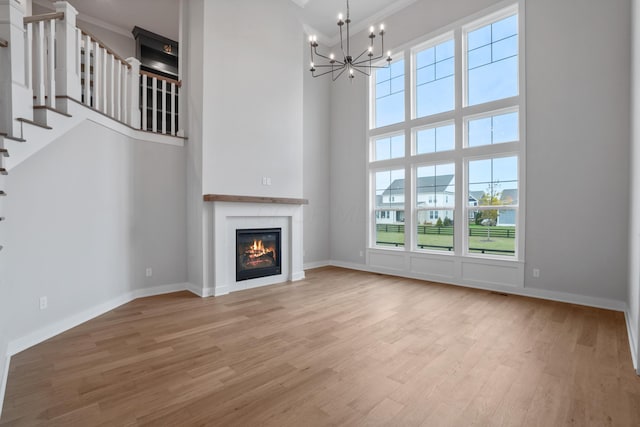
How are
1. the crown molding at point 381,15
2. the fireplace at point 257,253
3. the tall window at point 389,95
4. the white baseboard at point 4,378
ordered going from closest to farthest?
the white baseboard at point 4,378 → the fireplace at point 257,253 → the crown molding at point 381,15 → the tall window at point 389,95

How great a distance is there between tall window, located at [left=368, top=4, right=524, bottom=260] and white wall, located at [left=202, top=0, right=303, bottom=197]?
6.17 ft

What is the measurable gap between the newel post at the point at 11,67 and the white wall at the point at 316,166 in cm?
455

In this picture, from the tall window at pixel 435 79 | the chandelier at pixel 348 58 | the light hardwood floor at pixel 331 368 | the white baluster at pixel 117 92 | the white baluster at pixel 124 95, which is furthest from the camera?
the tall window at pixel 435 79

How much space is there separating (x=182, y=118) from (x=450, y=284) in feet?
17.0

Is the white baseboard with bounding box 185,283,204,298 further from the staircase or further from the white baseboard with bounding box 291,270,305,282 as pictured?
the staircase

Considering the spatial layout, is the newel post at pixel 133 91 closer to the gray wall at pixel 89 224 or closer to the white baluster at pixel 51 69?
the gray wall at pixel 89 224

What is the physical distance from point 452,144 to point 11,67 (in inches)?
218

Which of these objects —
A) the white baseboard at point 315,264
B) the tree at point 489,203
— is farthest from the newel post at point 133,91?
A: the tree at point 489,203

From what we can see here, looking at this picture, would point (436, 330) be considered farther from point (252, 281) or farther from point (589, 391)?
point (252, 281)

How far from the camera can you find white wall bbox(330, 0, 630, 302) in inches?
144

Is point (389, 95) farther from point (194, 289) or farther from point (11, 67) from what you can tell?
point (11, 67)

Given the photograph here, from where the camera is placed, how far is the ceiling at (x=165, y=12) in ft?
17.5

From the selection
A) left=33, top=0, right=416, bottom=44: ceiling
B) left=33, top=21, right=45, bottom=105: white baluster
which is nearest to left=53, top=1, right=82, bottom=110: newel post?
left=33, top=21, right=45, bottom=105: white baluster

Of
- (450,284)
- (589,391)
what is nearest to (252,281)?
(450,284)
